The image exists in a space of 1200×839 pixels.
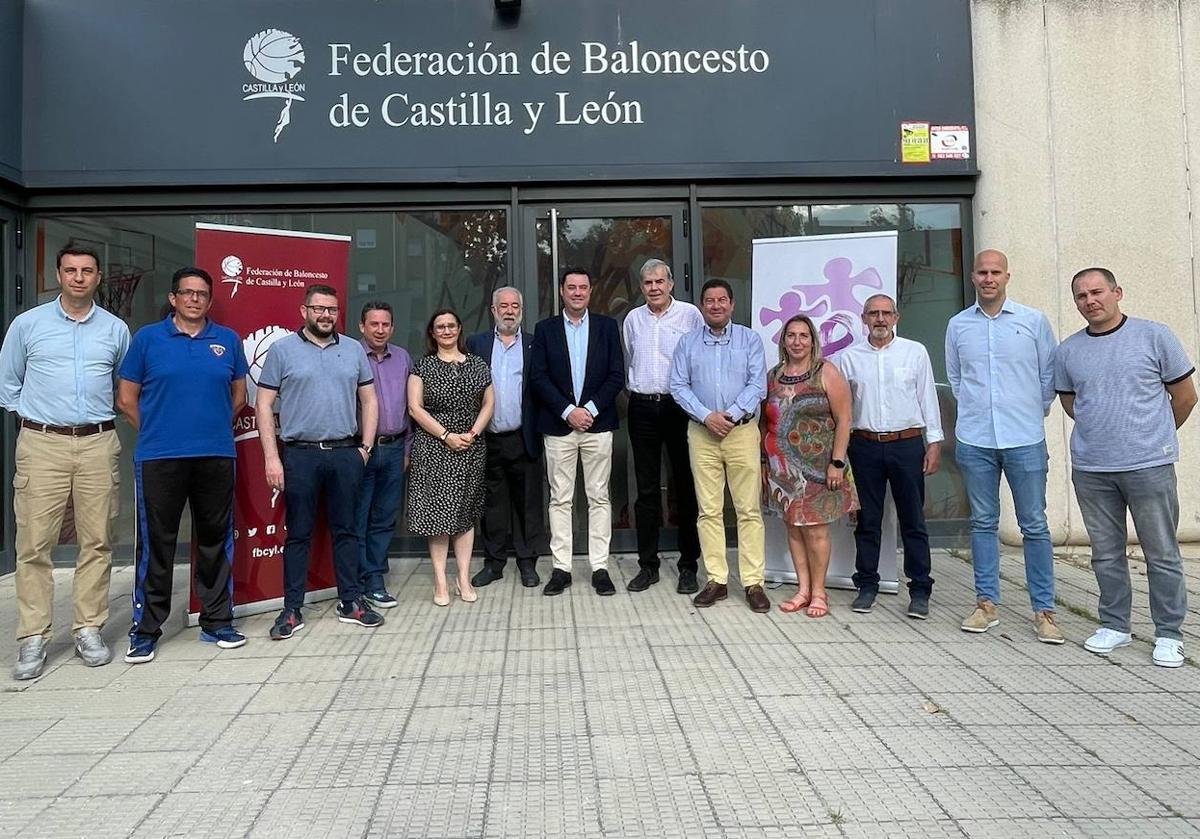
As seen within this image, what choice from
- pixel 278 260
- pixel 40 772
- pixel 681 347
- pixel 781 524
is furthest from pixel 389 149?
pixel 40 772

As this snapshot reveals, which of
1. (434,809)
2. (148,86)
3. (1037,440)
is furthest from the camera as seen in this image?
(148,86)

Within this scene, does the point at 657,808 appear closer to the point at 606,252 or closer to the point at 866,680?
the point at 866,680

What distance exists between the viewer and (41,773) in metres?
2.91

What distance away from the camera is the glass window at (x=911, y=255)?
6.38 m

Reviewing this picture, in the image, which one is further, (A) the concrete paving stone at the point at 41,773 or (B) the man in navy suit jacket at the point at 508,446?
(B) the man in navy suit jacket at the point at 508,446

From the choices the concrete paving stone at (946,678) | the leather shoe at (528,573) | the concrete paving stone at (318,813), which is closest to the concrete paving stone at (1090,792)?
the concrete paving stone at (946,678)

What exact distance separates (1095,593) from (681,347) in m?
Answer: 2.99

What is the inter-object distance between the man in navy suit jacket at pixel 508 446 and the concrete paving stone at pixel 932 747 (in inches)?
111

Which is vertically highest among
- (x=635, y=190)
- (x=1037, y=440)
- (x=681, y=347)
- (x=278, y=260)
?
(x=635, y=190)

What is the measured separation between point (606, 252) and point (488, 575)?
2.59 m

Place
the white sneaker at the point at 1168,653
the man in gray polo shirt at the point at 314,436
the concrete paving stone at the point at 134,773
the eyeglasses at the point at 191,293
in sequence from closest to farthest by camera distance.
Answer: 1. the concrete paving stone at the point at 134,773
2. the white sneaker at the point at 1168,653
3. the eyeglasses at the point at 191,293
4. the man in gray polo shirt at the point at 314,436

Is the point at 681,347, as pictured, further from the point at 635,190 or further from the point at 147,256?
the point at 147,256

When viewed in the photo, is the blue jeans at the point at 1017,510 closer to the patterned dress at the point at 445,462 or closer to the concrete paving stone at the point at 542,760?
the concrete paving stone at the point at 542,760

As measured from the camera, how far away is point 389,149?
6.14 m
